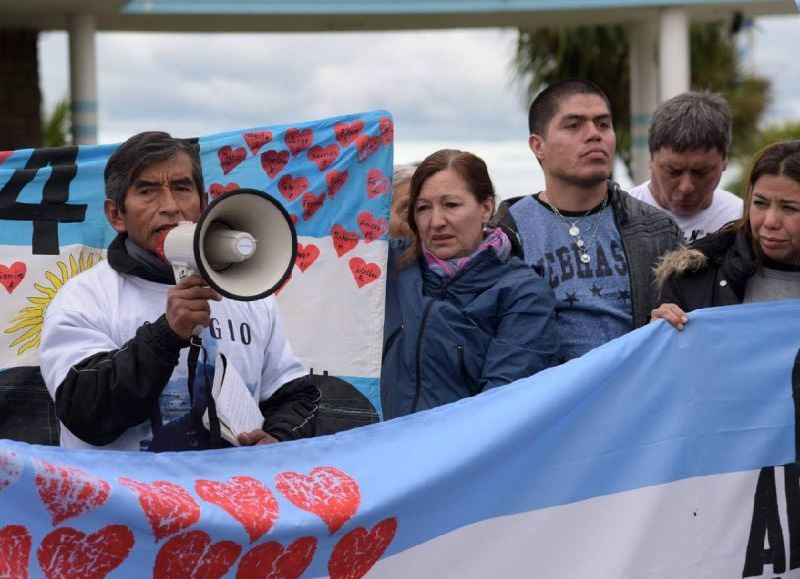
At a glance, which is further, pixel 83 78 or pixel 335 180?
pixel 83 78

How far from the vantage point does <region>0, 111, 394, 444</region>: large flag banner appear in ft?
13.8

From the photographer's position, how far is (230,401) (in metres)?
3.13

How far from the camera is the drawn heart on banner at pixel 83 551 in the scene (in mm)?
2791

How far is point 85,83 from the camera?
14.4 metres

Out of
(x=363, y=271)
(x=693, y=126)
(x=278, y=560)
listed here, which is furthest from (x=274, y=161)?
(x=278, y=560)

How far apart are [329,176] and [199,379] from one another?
1592 mm

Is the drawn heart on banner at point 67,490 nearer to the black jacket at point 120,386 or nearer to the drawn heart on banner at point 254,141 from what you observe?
the black jacket at point 120,386

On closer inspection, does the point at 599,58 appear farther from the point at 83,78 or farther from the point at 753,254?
the point at 753,254

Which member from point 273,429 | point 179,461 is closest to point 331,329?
point 273,429

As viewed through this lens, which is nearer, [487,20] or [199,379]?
[199,379]

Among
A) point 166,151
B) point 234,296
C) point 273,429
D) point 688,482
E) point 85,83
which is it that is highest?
point 85,83

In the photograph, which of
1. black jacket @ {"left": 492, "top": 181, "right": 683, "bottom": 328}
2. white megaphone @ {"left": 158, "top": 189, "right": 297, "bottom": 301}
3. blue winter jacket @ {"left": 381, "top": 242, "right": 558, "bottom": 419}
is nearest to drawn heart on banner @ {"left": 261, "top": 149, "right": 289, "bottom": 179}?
black jacket @ {"left": 492, "top": 181, "right": 683, "bottom": 328}

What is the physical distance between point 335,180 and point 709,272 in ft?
4.54

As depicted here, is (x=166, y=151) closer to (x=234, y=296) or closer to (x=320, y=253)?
(x=234, y=296)
